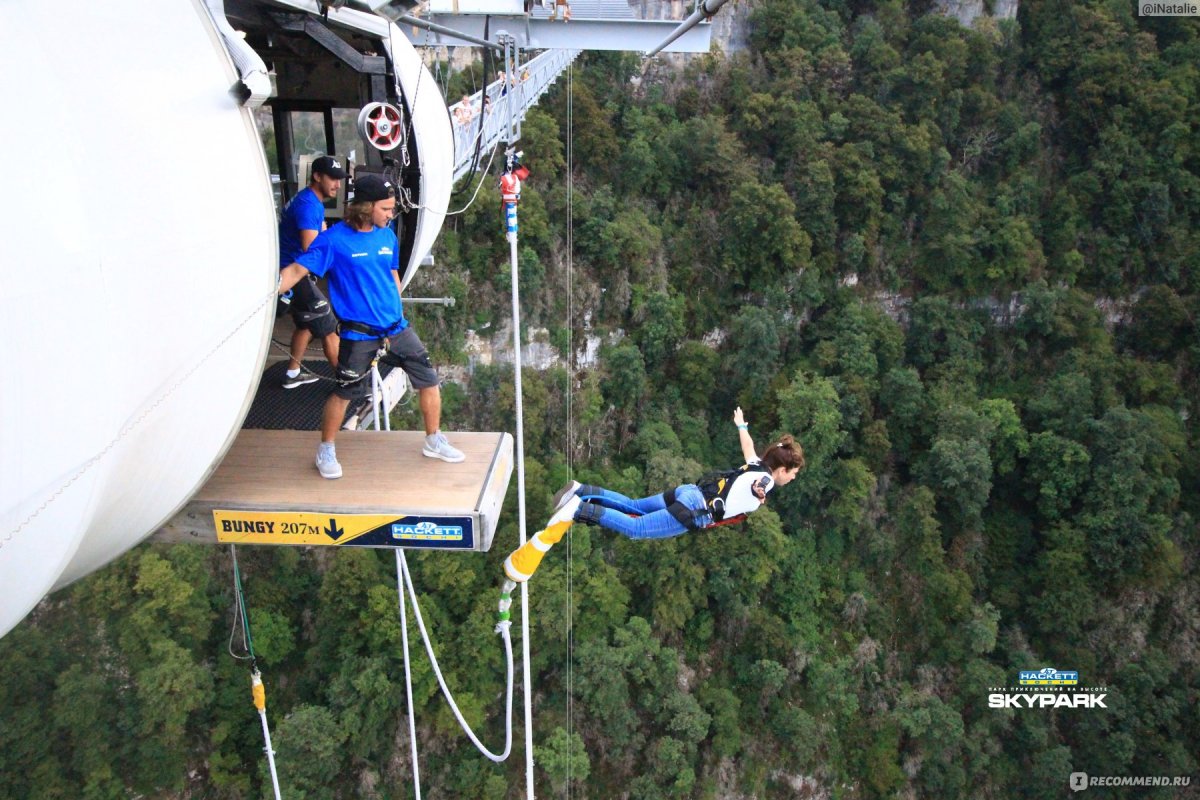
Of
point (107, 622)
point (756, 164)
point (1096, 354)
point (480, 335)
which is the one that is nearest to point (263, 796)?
point (107, 622)

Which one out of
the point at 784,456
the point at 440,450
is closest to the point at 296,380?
the point at 440,450

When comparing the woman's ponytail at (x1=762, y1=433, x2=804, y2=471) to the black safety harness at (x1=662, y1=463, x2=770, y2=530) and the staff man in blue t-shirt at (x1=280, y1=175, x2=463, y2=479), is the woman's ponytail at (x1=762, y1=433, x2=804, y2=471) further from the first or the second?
the staff man in blue t-shirt at (x1=280, y1=175, x2=463, y2=479)

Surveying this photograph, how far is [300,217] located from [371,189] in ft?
4.06

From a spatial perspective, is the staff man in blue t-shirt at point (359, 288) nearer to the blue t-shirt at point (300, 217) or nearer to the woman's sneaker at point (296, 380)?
the blue t-shirt at point (300, 217)

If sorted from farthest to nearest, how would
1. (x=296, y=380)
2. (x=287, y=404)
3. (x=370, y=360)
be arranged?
(x=296, y=380), (x=287, y=404), (x=370, y=360)

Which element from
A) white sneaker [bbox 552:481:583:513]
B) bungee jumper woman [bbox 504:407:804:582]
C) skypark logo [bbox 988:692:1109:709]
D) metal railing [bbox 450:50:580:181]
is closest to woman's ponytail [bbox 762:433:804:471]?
bungee jumper woman [bbox 504:407:804:582]

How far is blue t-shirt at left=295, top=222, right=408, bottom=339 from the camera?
351 cm

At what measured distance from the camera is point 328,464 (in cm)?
367

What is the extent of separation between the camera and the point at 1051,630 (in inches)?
788

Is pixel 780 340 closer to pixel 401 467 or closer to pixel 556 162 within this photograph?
pixel 556 162

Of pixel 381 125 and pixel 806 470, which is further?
pixel 806 470

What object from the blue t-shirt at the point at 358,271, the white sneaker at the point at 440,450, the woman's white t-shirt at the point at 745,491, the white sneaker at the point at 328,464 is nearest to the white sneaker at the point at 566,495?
the white sneaker at the point at 440,450

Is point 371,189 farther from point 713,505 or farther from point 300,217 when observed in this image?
point 713,505

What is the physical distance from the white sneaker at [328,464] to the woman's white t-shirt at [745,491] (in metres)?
2.22
